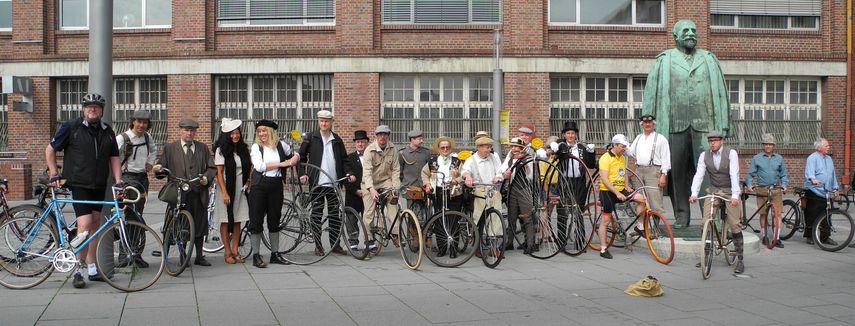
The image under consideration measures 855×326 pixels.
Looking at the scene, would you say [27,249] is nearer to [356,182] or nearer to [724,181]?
[356,182]

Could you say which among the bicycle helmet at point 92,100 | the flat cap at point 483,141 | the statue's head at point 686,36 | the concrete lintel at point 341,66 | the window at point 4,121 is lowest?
the flat cap at point 483,141

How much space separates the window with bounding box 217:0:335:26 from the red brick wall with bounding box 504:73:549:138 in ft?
18.9

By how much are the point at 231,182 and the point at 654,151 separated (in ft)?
18.5

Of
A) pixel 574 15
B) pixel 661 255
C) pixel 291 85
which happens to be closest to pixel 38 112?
pixel 291 85

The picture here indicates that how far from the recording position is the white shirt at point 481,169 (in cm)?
925

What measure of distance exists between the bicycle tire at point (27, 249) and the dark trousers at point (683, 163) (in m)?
7.92

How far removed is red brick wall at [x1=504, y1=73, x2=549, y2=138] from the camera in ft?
70.5

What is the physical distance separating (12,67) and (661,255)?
20.6 meters

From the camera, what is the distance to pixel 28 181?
20.1 m

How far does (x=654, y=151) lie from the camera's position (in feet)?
32.2

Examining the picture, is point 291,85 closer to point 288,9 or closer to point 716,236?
point 288,9

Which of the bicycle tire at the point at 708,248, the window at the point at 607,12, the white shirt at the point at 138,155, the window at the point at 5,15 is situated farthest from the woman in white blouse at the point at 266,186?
the window at the point at 5,15

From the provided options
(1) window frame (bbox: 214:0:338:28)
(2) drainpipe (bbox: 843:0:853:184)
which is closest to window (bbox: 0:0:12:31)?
(1) window frame (bbox: 214:0:338:28)

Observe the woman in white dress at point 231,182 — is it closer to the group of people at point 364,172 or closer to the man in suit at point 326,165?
the group of people at point 364,172
